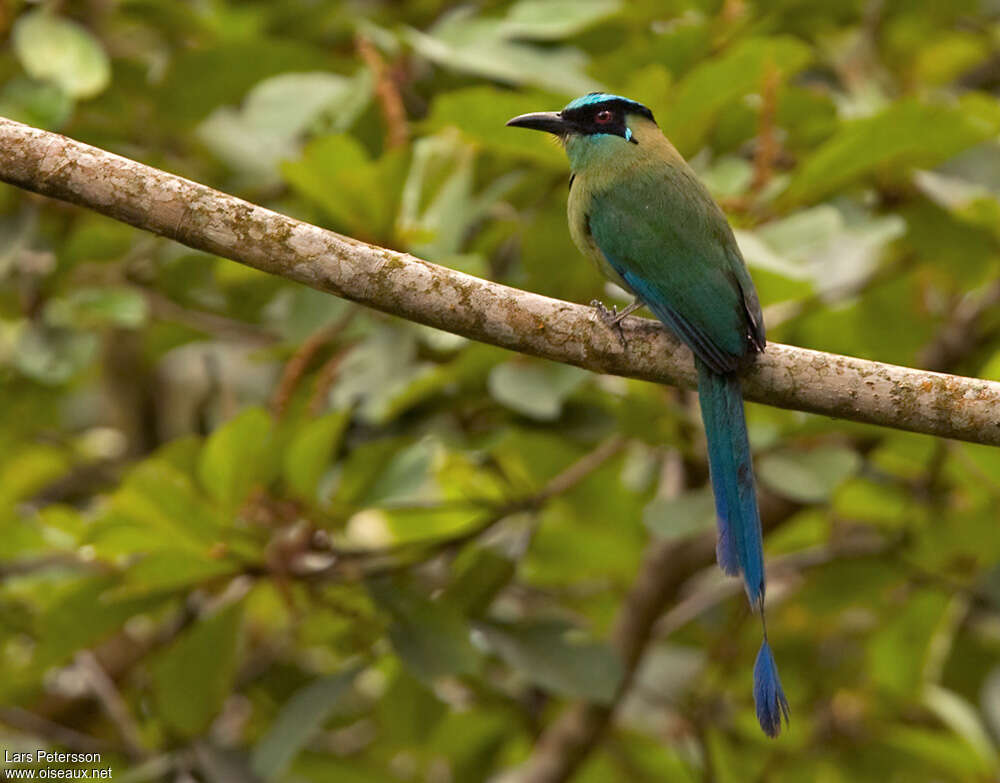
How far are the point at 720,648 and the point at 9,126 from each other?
2.01 metres

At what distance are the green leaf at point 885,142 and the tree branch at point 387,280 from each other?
64cm

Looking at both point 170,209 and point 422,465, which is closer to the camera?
point 170,209

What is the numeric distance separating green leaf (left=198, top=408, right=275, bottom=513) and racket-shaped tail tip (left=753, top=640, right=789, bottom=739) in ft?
3.22

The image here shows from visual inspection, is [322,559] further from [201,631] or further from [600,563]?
[600,563]

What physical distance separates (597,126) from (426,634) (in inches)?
43.3

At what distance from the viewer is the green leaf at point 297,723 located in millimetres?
2584

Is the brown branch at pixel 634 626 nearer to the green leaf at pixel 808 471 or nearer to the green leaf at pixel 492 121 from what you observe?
the green leaf at pixel 808 471

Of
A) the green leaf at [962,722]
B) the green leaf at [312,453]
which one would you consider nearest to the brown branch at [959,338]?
the green leaf at [962,722]

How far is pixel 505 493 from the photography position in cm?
286

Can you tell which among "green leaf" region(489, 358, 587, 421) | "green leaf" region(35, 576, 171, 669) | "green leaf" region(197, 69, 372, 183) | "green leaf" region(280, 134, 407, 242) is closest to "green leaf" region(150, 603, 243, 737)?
"green leaf" region(35, 576, 171, 669)

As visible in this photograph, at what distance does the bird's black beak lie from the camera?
2.65 meters

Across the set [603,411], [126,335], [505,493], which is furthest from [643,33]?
[126,335]

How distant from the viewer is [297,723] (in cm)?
265

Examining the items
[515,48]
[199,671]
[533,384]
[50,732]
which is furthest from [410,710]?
[515,48]
